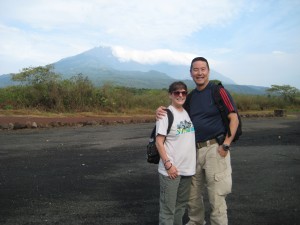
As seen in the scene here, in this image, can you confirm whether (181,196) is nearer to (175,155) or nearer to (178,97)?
(175,155)

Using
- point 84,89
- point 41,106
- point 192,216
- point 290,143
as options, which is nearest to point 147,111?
point 84,89

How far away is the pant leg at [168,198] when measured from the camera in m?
3.58

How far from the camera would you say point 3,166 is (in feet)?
25.5

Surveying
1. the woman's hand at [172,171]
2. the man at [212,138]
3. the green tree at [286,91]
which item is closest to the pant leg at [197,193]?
the man at [212,138]

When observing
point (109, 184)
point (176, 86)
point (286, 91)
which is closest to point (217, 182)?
point (176, 86)

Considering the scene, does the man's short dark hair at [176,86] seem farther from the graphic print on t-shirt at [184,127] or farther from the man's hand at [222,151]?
the man's hand at [222,151]

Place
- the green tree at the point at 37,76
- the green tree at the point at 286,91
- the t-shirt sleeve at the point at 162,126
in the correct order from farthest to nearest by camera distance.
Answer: the green tree at the point at 286,91 → the green tree at the point at 37,76 → the t-shirt sleeve at the point at 162,126

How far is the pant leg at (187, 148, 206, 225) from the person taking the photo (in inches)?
151

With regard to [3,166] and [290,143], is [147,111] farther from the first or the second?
[3,166]

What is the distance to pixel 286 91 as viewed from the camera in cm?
4259

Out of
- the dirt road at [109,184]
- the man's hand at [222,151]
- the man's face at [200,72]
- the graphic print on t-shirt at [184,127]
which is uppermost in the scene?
the man's face at [200,72]

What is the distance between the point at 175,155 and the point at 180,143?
130 mm

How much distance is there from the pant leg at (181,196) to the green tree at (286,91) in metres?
39.7

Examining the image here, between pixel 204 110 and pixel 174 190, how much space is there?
2.87 feet
